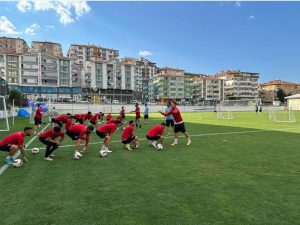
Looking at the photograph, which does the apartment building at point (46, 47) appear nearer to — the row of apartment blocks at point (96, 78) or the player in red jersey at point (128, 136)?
the row of apartment blocks at point (96, 78)

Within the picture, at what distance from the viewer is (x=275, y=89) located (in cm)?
17038

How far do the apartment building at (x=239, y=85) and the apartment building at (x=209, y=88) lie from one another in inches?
126

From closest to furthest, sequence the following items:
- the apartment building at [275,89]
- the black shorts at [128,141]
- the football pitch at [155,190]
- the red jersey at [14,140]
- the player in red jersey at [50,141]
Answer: the football pitch at [155,190]
the red jersey at [14,140]
the player in red jersey at [50,141]
the black shorts at [128,141]
the apartment building at [275,89]

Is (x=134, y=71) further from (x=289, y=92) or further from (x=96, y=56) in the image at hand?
(x=289, y=92)

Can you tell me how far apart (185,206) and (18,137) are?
6.10 m

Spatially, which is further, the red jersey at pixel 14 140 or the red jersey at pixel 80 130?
the red jersey at pixel 80 130

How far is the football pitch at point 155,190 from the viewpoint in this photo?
193 inches

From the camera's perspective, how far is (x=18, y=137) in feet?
29.7

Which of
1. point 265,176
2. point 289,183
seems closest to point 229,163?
point 265,176

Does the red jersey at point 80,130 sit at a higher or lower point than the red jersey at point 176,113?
lower

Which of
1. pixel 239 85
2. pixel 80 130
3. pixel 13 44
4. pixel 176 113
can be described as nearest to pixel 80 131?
pixel 80 130

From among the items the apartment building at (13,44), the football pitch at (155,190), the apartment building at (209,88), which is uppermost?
the apartment building at (13,44)

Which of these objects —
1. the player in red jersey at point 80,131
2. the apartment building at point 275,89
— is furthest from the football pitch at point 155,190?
the apartment building at point 275,89

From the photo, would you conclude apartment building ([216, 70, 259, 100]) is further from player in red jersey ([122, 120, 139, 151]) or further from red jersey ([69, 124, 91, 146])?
red jersey ([69, 124, 91, 146])
